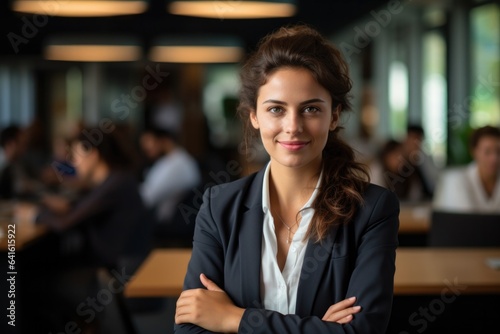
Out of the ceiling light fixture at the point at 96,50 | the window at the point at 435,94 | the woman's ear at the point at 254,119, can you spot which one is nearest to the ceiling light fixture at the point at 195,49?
the ceiling light fixture at the point at 96,50

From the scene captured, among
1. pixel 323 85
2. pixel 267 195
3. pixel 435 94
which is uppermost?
pixel 435 94

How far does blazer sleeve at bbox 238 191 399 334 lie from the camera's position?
1.98m

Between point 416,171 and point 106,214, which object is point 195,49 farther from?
point 106,214

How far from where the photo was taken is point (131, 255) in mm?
4867

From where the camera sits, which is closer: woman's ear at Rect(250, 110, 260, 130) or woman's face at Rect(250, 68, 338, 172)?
woman's face at Rect(250, 68, 338, 172)

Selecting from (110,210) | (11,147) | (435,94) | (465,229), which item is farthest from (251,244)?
(435,94)

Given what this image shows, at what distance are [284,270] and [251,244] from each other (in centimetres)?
12

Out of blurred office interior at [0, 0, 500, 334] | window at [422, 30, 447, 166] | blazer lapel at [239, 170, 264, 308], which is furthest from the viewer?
window at [422, 30, 447, 166]

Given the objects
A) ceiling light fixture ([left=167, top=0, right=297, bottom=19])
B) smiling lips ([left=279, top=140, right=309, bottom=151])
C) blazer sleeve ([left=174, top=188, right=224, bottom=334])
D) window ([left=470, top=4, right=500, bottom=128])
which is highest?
ceiling light fixture ([left=167, top=0, right=297, bottom=19])

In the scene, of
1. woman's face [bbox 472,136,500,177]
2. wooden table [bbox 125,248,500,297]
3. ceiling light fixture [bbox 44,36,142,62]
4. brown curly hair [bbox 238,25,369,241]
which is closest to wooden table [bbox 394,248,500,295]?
wooden table [bbox 125,248,500,297]

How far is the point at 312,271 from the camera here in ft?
6.73

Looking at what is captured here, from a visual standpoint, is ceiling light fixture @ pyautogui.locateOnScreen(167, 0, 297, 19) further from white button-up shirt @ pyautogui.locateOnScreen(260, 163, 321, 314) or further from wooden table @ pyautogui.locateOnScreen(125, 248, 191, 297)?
white button-up shirt @ pyautogui.locateOnScreen(260, 163, 321, 314)

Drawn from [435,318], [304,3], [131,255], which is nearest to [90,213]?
[131,255]

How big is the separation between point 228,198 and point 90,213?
2.91m
